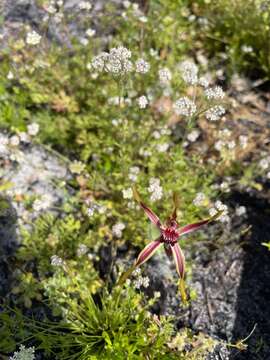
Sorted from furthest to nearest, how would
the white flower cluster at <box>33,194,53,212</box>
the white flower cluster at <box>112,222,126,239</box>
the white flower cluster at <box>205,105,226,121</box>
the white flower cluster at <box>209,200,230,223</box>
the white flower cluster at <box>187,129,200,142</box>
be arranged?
1. the white flower cluster at <box>187,129,200,142</box>
2. the white flower cluster at <box>33,194,53,212</box>
3. the white flower cluster at <box>112,222,126,239</box>
4. the white flower cluster at <box>209,200,230,223</box>
5. the white flower cluster at <box>205,105,226,121</box>

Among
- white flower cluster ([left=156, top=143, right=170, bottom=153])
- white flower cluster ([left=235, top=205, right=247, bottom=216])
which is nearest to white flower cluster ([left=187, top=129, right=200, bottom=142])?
white flower cluster ([left=156, top=143, right=170, bottom=153])

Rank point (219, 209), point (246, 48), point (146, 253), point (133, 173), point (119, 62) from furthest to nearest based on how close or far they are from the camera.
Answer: point (246, 48)
point (133, 173)
point (219, 209)
point (119, 62)
point (146, 253)

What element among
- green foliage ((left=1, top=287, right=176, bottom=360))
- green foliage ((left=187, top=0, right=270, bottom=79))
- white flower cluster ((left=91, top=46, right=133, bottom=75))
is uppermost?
green foliage ((left=187, top=0, right=270, bottom=79))

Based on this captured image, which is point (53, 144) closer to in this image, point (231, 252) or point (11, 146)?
point (11, 146)

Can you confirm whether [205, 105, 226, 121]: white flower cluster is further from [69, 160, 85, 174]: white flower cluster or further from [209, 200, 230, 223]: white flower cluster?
[69, 160, 85, 174]: white flower cluster

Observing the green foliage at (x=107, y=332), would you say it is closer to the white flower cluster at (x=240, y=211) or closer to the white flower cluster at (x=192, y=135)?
the white flower cluster at (x=240, y=211)

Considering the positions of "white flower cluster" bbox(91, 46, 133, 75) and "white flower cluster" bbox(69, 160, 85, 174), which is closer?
"white flower cluster" bbox(91, 46, 133, 75)

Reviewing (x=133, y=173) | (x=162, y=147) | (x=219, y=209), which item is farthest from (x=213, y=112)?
(x=133, y=173)

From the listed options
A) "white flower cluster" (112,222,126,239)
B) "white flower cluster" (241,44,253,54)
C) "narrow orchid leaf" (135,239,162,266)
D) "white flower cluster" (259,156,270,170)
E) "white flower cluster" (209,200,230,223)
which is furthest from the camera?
"white flower cluster" (241,44,253,54)

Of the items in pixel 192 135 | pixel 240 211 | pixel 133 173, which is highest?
pixel 192 135

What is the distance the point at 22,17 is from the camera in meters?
4.57

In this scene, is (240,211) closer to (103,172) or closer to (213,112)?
(213,112)

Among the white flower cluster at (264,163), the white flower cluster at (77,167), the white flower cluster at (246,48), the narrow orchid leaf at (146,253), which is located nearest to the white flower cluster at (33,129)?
the white flower cluster at (77,167)

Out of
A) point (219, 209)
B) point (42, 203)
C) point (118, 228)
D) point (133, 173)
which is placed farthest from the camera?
point (133, 173)
